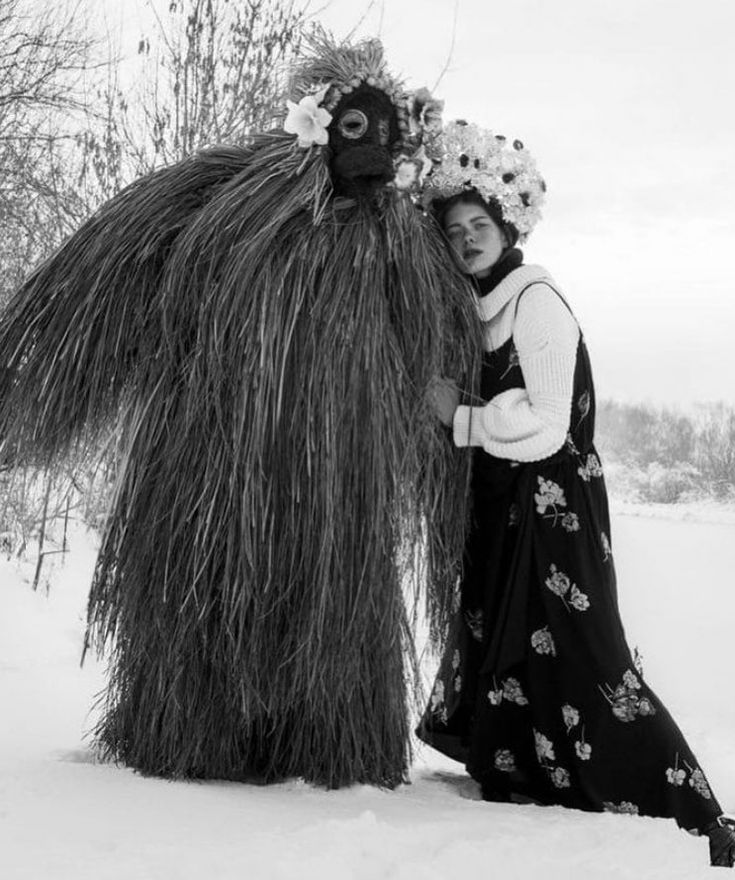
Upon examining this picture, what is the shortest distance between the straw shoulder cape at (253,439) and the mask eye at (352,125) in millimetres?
104

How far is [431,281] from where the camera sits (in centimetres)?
222

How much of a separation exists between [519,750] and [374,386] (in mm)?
963

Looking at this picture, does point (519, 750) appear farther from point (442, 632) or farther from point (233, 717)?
point (233, 717)

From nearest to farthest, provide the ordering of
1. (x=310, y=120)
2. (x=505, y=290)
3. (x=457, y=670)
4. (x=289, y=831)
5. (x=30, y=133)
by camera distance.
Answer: (x=289, y=831), (x=310, y=120), (x=505, y=290), (x=457, y=670), (x=30, y=133)

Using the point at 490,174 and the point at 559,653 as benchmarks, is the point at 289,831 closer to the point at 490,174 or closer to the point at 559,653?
the point at 559,653

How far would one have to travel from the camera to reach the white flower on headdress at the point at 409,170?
2.23 metres

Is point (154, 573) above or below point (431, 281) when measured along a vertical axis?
below

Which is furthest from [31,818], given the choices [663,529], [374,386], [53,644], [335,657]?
[663,529]

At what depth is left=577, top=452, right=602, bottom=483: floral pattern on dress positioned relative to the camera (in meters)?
2.45

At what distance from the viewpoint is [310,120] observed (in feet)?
7.22

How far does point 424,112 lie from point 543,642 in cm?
122

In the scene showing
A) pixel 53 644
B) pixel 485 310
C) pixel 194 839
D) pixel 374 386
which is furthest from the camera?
pixel 53 644

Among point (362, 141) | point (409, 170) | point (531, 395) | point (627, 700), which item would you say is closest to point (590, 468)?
point (531, 395)

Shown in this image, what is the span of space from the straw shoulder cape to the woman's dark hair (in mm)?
218
